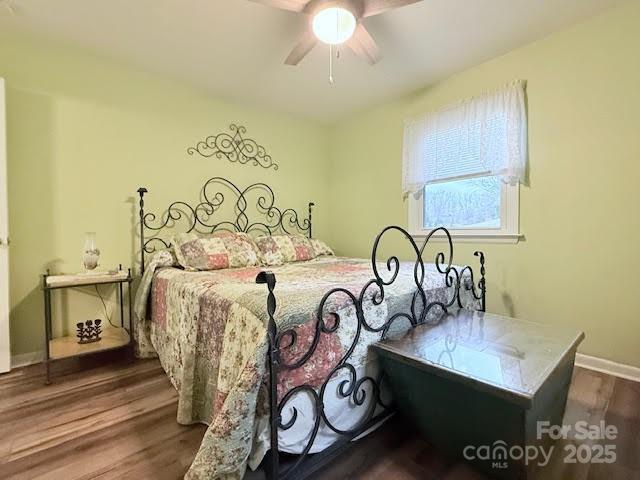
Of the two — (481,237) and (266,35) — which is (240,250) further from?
(481,237)

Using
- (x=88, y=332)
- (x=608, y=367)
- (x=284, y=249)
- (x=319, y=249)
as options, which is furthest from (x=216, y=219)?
(x=608, y=367)

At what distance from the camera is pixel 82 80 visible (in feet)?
8.03

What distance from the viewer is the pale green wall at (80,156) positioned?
2.25m

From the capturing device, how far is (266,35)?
2229 millimetres

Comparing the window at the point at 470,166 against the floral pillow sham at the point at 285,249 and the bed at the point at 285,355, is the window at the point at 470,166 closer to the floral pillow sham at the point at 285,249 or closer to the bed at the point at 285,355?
the bed at the point at 285,355

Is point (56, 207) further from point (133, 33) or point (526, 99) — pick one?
point (526, 99)

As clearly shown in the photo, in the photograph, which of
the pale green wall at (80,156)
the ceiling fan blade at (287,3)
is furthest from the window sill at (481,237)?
the pale green wall at (80,156)

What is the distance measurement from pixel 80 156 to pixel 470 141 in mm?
3193

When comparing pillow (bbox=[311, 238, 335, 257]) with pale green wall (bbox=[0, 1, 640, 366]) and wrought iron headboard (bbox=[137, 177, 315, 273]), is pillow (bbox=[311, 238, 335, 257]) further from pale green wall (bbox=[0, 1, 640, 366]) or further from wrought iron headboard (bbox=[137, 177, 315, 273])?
pale green wall (bbox=[0, 1, 640, 366])

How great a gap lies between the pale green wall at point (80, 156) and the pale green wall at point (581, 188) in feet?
8.78

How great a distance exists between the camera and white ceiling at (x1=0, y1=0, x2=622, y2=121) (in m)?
1.97

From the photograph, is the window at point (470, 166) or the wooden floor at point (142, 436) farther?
the window at point (470, 166)

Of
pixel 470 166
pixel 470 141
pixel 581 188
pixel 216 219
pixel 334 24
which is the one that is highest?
pixel 334 24

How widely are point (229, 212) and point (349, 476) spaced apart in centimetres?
260
